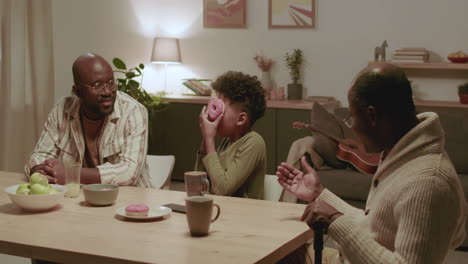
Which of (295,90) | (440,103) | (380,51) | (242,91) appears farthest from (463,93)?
(242,91)

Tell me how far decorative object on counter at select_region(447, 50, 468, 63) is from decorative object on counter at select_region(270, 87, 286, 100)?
5.16 feet

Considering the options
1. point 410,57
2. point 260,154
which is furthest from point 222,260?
point 410,57

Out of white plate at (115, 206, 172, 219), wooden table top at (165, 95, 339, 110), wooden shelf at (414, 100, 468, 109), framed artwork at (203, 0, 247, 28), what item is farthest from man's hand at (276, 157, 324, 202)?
framed artwork at (203, 0, 247, 28)

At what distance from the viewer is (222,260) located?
1624 mm

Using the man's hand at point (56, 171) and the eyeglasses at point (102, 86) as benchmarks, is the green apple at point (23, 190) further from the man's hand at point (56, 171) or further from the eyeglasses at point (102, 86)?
the eyeglasses at point (102, 86)

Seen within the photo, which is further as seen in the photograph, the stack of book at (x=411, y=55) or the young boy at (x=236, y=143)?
the stack of book at (x=411, y=55)

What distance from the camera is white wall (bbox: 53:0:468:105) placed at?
217 inches

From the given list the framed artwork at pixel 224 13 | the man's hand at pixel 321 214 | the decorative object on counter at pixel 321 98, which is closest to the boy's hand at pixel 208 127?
the man's hand at pixel 321 214

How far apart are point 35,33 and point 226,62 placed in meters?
2.11

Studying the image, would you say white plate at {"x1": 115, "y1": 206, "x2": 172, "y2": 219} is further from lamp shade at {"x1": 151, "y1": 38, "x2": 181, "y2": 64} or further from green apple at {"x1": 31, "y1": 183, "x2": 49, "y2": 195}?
lamp shade at {"x1": 151, "y1": 38, "x2": 181, "y2": 64}

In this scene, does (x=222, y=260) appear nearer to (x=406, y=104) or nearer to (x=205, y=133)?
(x=406, y=104)

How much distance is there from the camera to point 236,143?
2.62 metres

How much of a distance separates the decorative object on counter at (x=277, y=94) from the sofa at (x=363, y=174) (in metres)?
1.28

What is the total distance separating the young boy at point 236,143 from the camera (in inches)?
98.7
